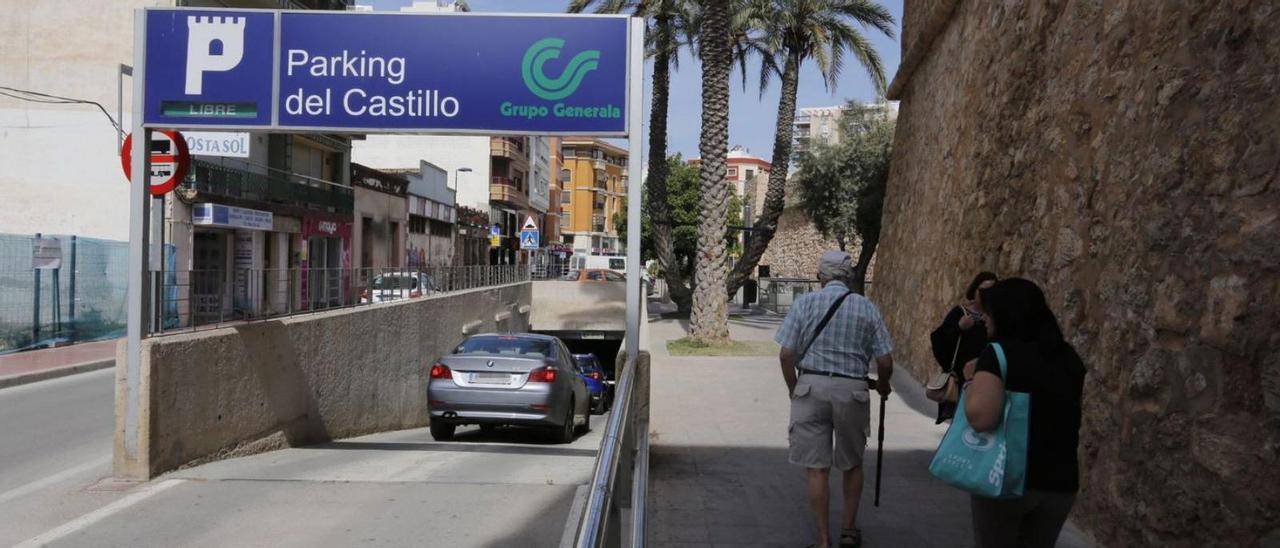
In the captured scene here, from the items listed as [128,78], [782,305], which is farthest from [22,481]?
[782,305]

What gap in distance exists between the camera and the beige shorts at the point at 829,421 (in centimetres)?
552

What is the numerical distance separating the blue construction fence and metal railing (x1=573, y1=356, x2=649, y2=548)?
1938cm

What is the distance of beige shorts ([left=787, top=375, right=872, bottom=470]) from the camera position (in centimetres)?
552

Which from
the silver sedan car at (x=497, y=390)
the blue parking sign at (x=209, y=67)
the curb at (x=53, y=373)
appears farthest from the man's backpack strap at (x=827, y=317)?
the curb at (x=53, y=373)

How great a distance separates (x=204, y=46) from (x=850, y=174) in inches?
1134

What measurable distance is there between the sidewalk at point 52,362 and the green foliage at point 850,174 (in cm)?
2290

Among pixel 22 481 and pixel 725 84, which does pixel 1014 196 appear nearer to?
pixel 22 481

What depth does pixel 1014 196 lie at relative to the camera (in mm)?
9531

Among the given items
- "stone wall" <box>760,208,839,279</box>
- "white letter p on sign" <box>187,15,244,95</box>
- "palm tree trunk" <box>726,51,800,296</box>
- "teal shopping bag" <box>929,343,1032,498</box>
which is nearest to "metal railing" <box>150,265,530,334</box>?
"white letter p on sign" <box>187,15,244,95</box>

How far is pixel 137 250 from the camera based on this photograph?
905 cm

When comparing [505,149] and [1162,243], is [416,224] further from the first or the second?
[1162,243]

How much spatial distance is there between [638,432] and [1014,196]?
576 cm

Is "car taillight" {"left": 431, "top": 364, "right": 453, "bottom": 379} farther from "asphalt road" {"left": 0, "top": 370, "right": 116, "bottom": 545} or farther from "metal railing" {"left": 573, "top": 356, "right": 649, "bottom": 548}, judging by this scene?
"metal railing" {"left": 573, "top": 356, "right": 649, "bottom": 548}

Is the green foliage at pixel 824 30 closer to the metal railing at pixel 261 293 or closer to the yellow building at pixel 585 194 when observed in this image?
the metal railing at pixel 261 293
